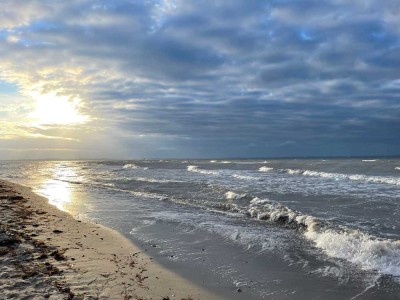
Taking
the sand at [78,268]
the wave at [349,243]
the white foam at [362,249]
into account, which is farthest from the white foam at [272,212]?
the sand at [78,268]

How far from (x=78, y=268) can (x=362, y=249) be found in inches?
262

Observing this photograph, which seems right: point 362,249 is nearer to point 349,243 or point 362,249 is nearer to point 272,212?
point 349,243

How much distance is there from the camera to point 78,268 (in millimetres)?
6664

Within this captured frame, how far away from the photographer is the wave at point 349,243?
761 cm

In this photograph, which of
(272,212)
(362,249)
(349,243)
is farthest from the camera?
(272,212)

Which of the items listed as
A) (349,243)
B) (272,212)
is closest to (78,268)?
(349,243)

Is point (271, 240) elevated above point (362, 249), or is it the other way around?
point (362, 249)

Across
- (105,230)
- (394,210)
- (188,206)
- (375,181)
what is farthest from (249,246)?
(375,181)

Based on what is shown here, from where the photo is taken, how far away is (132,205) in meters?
16.5

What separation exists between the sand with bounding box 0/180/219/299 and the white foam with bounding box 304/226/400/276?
13.2 feet

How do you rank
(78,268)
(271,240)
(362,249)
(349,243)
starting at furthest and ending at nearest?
(271,240)
(349,243)
(362,249)
(78,268)

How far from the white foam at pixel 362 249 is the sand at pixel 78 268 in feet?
13.2

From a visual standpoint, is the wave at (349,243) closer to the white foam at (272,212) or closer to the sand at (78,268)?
the white foam at (272,212)

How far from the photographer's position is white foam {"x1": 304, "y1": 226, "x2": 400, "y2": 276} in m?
7.52
